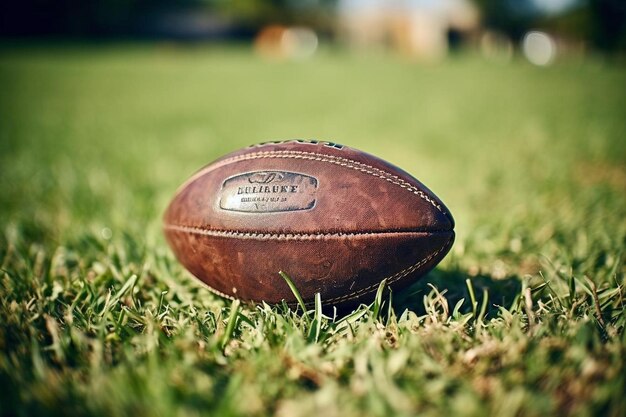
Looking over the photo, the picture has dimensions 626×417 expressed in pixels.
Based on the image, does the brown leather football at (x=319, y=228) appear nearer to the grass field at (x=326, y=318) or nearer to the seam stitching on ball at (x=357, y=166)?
the seam stitching on ball at (x=357, y=166)

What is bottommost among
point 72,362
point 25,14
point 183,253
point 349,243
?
point 72,362

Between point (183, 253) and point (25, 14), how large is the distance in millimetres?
43926

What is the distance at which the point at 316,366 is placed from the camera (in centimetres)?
137

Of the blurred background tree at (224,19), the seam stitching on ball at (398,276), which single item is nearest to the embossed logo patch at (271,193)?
the seam stitching on ball at (398,276)

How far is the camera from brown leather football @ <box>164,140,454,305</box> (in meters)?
1.59

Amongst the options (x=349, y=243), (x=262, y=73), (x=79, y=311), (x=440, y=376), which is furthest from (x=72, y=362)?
(x=262, y=73)

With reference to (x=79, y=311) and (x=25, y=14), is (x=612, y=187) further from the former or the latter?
(x=25, y=14)

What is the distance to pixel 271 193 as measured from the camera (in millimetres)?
1621

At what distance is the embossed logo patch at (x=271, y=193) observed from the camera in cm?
161

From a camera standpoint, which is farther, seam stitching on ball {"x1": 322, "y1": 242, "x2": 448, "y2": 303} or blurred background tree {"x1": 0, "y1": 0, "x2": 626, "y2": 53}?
blurred background tree {"x1": 0, "y1": 0, "x2": 626, "y2": 53}

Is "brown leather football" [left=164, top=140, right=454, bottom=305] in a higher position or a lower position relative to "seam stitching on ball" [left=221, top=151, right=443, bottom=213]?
lower

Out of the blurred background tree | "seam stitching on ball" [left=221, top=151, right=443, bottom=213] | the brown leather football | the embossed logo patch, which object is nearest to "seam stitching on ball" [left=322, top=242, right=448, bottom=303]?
the brown leather football

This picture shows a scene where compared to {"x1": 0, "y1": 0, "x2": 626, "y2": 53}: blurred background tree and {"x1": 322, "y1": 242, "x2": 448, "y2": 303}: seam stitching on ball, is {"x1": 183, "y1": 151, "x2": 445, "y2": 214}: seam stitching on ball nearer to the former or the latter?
{"x1": 322, "y1": 242, "x2": 448, "y2": 303}: seam stitching on ball

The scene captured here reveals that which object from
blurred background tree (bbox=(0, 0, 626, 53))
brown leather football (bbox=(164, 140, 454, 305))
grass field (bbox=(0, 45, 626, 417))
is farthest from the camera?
blurred background tree (bbox=(0, 0, 626, 53))
